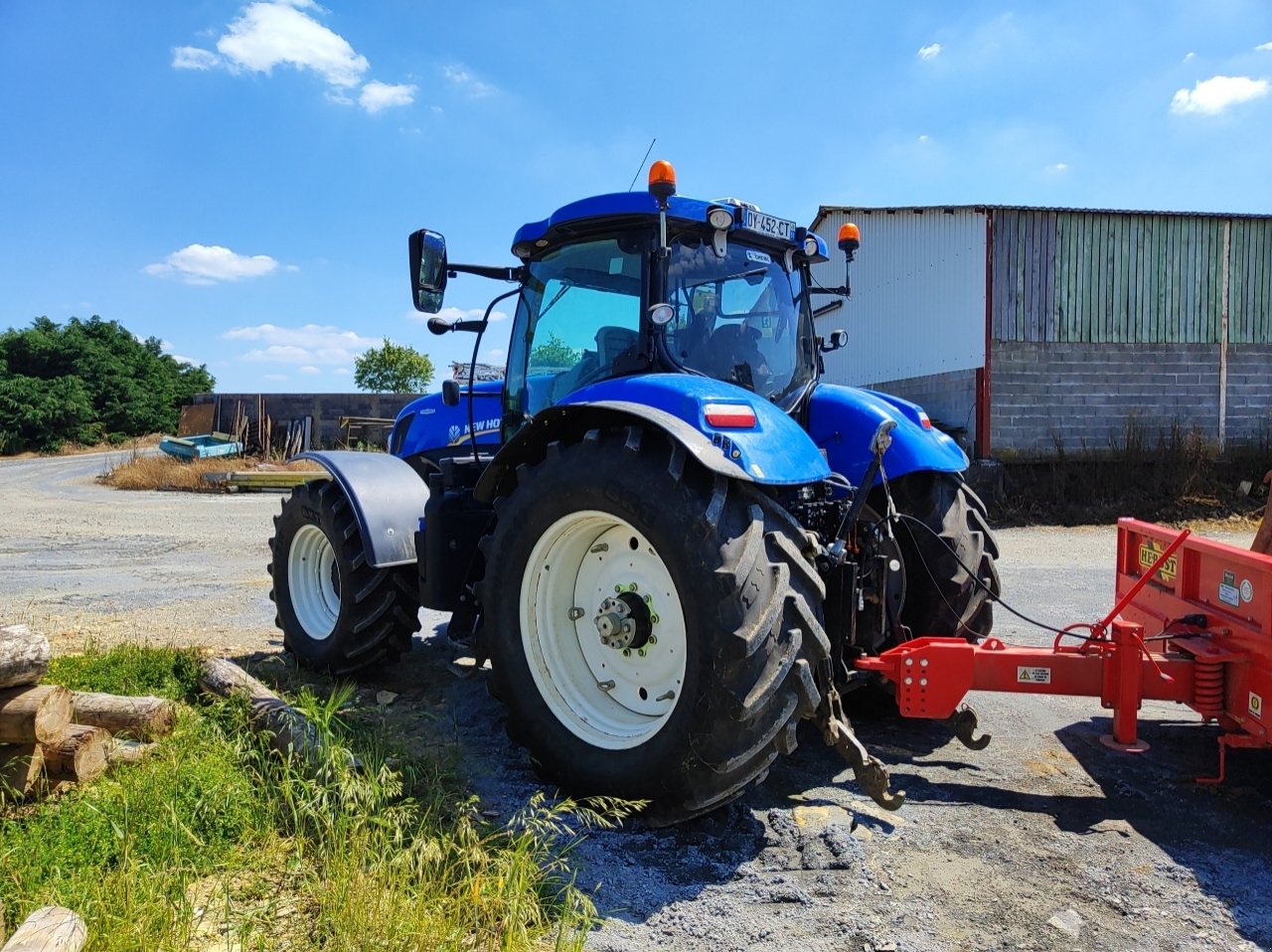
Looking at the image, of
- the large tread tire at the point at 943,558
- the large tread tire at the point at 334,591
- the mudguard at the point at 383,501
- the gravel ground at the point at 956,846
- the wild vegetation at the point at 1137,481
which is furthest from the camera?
the wild vegetation at the point at 1137,481

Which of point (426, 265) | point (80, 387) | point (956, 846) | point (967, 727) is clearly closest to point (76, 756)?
point (426, 265)

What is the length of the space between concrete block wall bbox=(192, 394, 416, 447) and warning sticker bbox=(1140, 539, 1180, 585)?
68.0 feet

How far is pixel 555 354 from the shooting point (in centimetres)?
396

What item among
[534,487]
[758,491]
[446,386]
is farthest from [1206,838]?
[446,386]

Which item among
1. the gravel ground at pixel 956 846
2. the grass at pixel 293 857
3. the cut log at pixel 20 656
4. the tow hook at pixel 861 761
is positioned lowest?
the gravel ground at pixel 956 846

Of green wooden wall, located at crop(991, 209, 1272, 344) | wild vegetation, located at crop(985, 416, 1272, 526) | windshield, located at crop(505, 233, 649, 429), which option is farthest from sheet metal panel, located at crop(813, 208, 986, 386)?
windshield, located at crop(505, 233, 649, 429)

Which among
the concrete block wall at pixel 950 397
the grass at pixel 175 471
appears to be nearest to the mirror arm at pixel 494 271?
the concrete block wall at pixel 950 397

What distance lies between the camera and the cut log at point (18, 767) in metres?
2.92

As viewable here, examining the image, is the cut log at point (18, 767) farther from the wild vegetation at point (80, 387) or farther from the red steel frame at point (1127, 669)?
the wild vegetation at point (80, 387)

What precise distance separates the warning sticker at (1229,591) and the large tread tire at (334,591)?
11.4 feet

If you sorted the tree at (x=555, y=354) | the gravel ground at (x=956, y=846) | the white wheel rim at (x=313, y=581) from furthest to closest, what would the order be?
the white wheel rim at (x=313, y=581)
the tree at (x=555, y=354)
the gravel ground at (x=956, y=846)

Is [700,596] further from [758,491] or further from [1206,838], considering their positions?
[1206,838]

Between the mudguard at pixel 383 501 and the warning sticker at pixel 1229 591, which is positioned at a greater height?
the mudguard at pixel 383 501

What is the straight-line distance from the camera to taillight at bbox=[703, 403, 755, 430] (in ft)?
9.16
